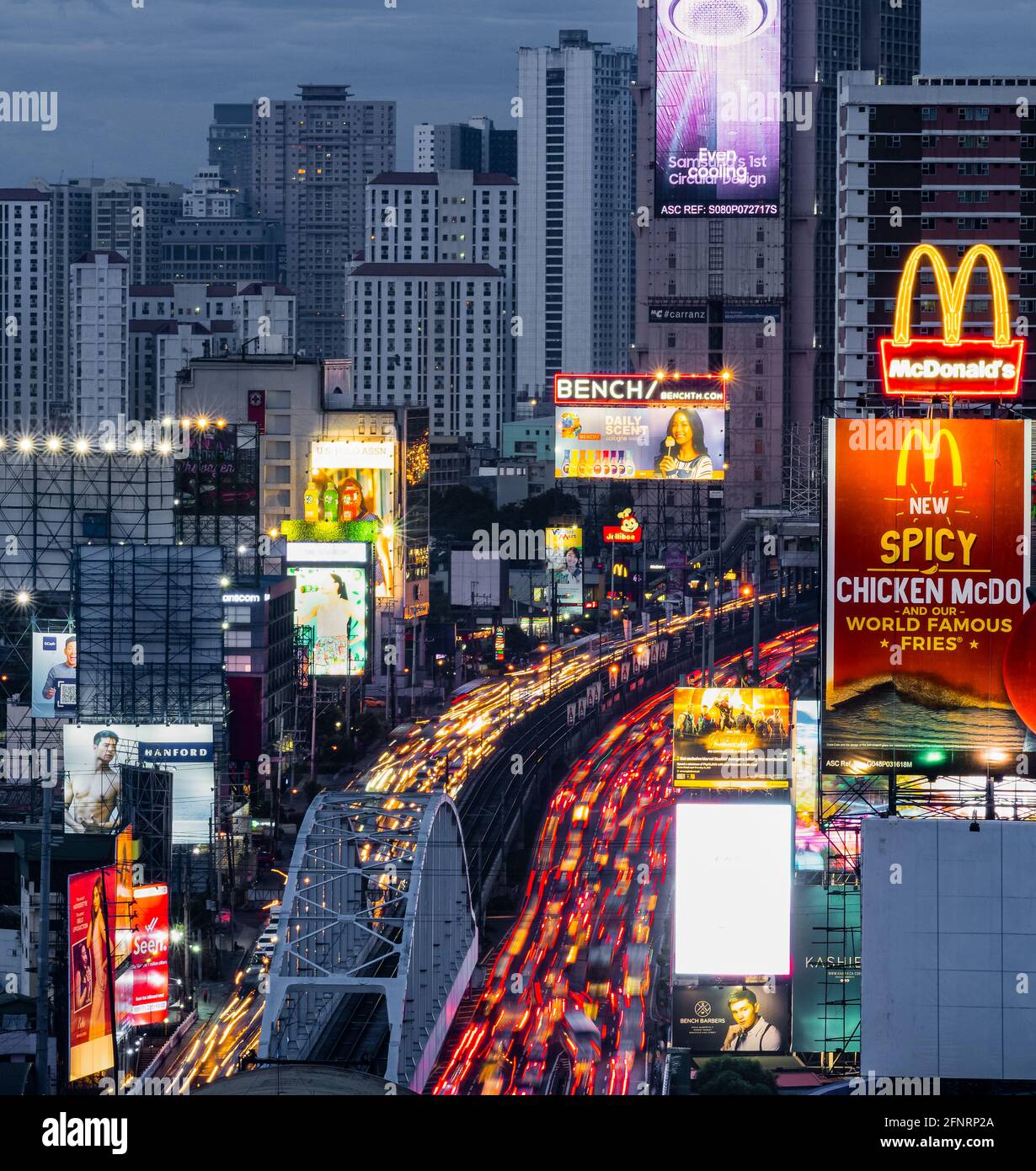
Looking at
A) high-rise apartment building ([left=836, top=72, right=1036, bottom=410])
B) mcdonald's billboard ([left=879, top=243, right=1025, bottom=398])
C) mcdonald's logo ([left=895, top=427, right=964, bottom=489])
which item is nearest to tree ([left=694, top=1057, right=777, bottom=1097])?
mcdonald's logo ([left=895, top=427, right=964, bottom=489])

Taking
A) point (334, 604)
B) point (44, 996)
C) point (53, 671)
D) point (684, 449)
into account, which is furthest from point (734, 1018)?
point (684, 449)

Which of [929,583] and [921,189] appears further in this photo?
[921,189]

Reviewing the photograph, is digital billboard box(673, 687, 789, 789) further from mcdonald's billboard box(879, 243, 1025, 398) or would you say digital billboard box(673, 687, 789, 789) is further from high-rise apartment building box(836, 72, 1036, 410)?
high-rise apartment building box(836, 72, 1036, 410)

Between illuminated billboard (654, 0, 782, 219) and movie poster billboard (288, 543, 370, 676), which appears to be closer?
movie poster billboard (288, 543, 370, 676)

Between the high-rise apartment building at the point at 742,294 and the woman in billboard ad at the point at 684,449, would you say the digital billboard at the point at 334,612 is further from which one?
the high-rise apartment building at the point at 742,294

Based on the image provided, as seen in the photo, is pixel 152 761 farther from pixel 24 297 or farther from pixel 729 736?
pixel 24 297

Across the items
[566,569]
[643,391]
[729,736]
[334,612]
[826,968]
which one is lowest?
[826,968]
